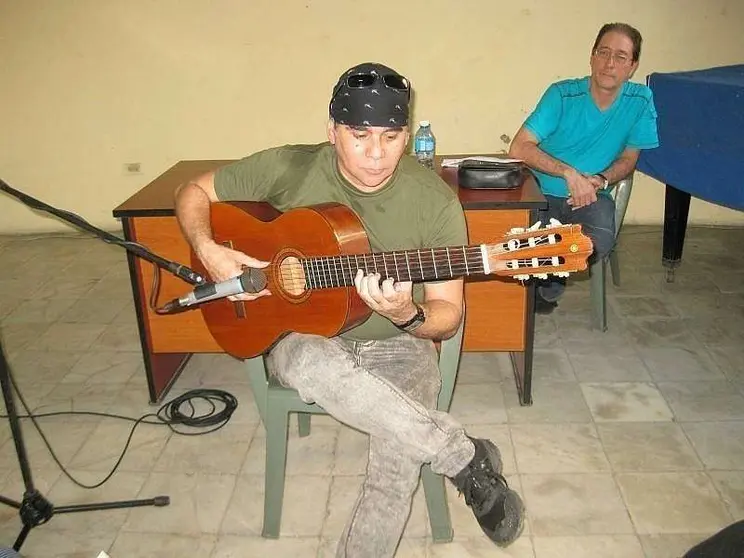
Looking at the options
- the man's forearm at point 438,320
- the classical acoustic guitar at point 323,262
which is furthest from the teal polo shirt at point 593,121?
the classical acoustic guitar at point 323,262

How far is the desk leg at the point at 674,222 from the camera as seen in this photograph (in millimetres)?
3123

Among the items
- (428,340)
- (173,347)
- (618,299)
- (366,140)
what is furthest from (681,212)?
(173,347)

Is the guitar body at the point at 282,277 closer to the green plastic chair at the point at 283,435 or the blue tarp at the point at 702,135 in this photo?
the green plastic chair at the point at 283,435

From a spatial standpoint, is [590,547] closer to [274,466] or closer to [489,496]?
[489,496]

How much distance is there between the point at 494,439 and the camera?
227 centimetres

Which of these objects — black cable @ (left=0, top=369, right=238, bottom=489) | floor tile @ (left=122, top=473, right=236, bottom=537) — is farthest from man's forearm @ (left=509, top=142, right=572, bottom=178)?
floor tile @ (left=122, top=473, right=236, bottom=537)

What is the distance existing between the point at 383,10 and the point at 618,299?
81.1 inches

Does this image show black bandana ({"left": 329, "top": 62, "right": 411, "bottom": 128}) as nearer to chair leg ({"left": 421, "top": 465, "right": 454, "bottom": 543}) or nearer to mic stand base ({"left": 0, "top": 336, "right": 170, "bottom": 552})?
chair leg ({"left": 421, "top": 465, "right": 454, "bottom": 543})

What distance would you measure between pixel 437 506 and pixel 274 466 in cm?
45

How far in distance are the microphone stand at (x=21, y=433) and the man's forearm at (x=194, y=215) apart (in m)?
0.31

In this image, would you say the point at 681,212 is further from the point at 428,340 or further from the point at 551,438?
the point at 428,340

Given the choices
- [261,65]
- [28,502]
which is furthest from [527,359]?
[261,65]

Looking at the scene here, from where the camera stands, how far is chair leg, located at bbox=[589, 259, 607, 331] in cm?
293

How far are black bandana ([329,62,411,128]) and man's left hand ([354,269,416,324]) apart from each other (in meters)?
0.37
